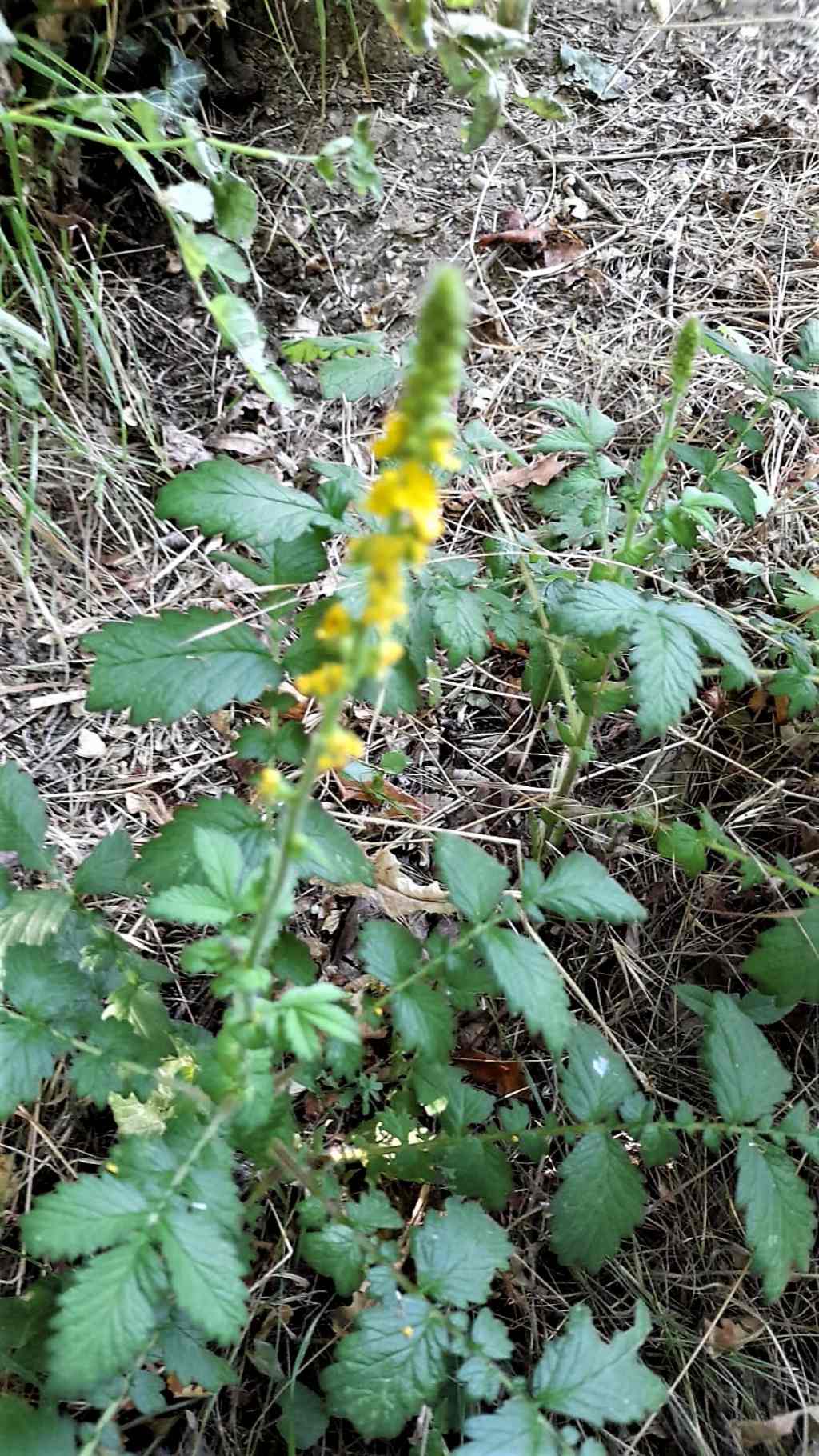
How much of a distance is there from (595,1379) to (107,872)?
36.6 inches

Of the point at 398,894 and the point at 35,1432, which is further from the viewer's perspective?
the point at 398,894

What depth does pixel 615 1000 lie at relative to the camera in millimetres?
1903

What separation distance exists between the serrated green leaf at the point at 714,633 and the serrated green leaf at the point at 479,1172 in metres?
0.80

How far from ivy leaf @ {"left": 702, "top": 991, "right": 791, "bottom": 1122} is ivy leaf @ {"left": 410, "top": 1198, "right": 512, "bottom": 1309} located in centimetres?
39

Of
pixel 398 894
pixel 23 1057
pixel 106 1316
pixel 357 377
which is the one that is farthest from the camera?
pixel 398 894

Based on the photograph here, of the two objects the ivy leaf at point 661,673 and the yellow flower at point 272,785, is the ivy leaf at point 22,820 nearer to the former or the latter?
the yellow flower at point 272,785

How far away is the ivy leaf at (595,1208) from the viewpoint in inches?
55.0

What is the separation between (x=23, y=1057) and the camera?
126cm

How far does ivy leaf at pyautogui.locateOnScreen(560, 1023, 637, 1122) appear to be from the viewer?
4.77 ft

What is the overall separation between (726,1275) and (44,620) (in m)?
1.86

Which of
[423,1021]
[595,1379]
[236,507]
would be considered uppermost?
[236,507]

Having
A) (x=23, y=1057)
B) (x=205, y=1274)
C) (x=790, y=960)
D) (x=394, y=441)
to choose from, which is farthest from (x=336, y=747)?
(x=790, y=960)

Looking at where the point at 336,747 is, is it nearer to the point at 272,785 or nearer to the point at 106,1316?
the point at 272,785

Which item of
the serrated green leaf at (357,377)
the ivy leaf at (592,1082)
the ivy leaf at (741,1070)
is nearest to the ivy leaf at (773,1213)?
the ivy leaf at (741,1070)
